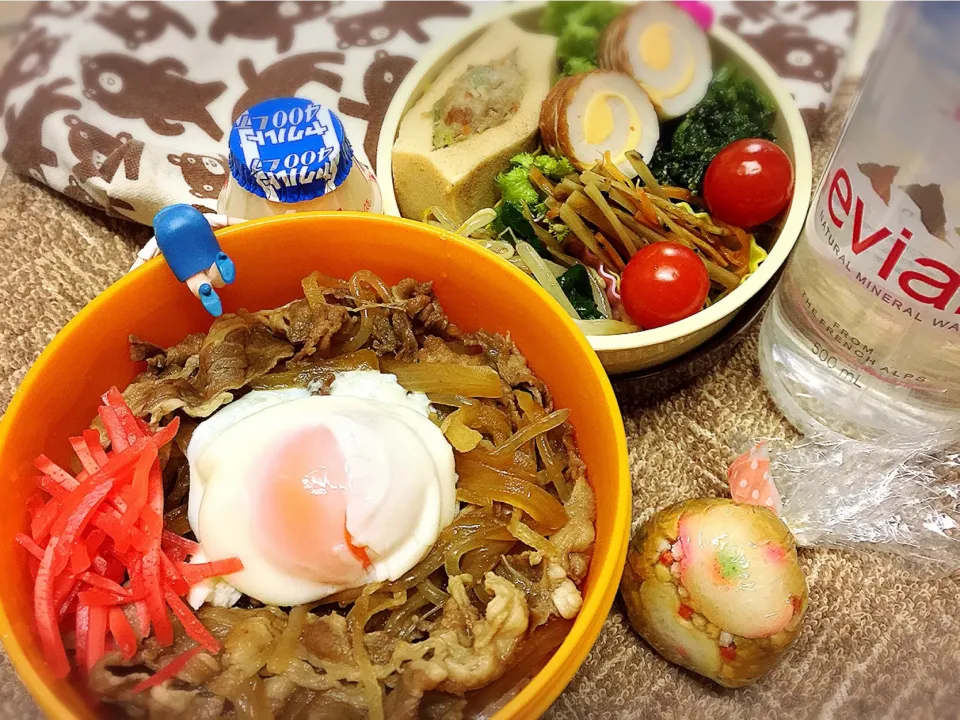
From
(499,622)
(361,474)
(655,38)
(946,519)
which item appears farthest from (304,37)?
(946,519)

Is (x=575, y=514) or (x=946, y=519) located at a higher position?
(x=575, y=514)

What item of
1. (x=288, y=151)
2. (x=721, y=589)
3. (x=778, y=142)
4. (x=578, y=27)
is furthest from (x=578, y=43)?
(x=721, y=589)

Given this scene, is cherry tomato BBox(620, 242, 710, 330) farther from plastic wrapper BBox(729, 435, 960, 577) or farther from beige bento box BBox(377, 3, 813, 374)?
plastic wrapper BBox(729, 435, 960, 577)

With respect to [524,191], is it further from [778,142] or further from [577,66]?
[778,142]

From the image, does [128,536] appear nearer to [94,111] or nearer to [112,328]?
[112,328]

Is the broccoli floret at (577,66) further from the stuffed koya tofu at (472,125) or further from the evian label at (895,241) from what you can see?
the evian label at (895,241)

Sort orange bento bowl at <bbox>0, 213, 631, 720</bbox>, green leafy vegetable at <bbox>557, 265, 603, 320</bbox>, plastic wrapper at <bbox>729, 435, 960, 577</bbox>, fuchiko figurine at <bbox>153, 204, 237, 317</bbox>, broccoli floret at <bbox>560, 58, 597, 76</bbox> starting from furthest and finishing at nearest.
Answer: broccoli floret at <bbox>560, 58, 597, 76</bbox>
green leafy vegetable at <bbox>557, 265, 603, 320</bbox>
plastic wrapper at <bbox>729, 435, 960, 577</bbox>
fuchiko figurine at <bbox>153, 204, 237, 317</bbox>
orange bento bowl at <bbox>0, 213, 631, 720</bbox>

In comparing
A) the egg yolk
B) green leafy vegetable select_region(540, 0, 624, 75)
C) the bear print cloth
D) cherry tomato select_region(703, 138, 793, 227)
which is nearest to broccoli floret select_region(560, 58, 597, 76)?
green leafy vegetable select_region(540, 0, 624, 75)

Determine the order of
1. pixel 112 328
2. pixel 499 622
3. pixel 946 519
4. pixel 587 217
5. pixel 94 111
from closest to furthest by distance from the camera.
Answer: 1. pixel 499 622
2. pixel 112 328
3. pixel 946 519
4. pixel 587 217
5. pixel 94 111
